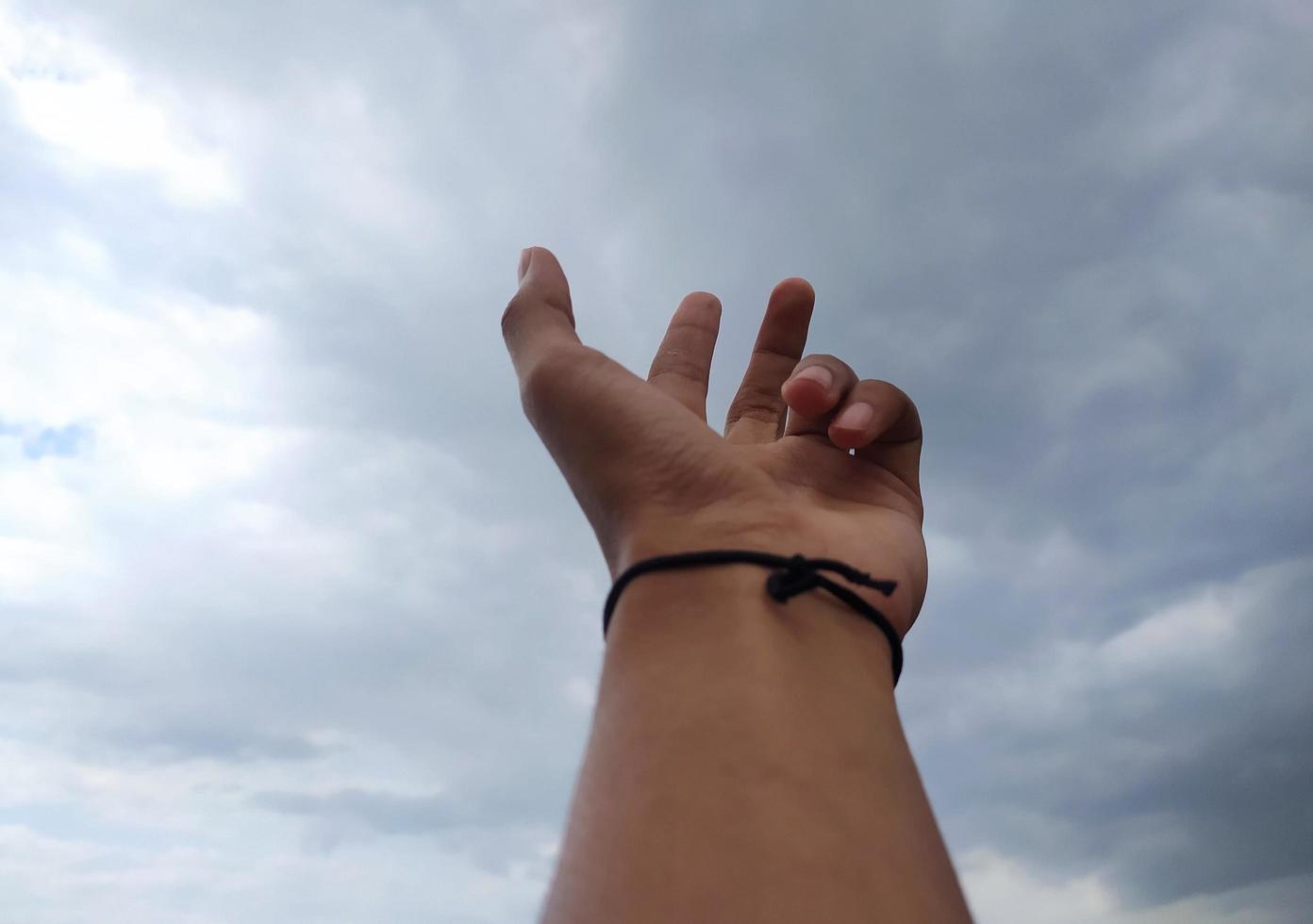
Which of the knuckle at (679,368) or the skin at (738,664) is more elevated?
the knuckle at (679,368)

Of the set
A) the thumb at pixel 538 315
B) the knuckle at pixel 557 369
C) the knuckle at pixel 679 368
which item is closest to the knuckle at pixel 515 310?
the thumb at pixel 538 315

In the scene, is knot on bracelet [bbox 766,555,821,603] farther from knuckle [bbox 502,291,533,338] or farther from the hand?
knuckle [bbox 502,291,533,338]

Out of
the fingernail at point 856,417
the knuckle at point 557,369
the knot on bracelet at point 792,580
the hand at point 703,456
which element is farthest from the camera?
the fingernail at point 856,417

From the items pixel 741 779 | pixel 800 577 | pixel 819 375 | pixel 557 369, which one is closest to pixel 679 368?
pixel 819 375

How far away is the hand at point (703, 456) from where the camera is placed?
2.57 meters

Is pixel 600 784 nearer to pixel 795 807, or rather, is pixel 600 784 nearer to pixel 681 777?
pixel 681 777

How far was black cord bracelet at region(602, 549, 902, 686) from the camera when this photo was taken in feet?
7.06

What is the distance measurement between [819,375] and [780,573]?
3.85 feet

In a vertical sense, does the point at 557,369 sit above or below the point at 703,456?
above

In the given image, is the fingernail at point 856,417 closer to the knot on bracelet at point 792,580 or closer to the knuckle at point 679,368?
the knuckle at point 679,368

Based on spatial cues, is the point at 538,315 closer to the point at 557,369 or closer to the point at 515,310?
the point at 515,310

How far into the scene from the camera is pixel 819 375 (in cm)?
314

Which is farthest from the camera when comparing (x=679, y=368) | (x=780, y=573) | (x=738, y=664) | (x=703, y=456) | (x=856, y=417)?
(x=679, y=368)

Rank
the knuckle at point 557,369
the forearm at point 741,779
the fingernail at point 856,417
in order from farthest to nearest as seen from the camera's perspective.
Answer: the fingernail at point 856,417 < the knuckle at point 557,369 < the forearm at point 741,779
